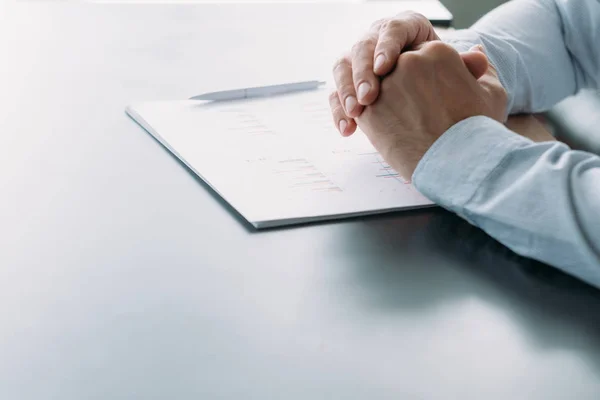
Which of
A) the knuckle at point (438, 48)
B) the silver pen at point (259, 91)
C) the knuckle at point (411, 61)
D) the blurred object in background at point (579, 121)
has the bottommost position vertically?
the blurred object in background at point (579, 121)

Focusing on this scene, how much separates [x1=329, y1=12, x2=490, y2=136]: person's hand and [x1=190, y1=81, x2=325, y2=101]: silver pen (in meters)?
0.10

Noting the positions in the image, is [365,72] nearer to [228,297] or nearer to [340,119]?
[340,119]

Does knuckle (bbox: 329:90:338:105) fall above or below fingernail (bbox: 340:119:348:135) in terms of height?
above

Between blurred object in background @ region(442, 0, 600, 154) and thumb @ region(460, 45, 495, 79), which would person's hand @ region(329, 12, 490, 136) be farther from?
blurred object in background @ region(442, 0, 600, 154)

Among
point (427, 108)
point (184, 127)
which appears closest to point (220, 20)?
point (184, 127)

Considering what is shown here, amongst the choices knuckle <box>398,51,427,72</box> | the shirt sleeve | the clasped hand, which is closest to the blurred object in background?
the shirt sleeve

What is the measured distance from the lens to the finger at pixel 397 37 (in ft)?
2.36

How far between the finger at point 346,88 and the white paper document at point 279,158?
0.16 feet

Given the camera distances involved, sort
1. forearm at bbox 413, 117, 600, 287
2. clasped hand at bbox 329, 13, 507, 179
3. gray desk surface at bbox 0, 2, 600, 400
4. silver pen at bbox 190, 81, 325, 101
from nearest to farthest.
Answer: gray desk surface at bbox 0, 2, 600, 400, forearm at bbox 413, 117, 600, 287, clasped hand at bbox 329, 13, 507, 179, silver pen at bbox 190, 81, 325, 101

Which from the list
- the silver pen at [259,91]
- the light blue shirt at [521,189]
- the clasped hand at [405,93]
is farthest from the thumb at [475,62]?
the silver pen at [259,91]

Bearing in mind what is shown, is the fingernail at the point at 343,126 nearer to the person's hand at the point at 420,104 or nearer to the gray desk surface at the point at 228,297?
the person's hand at the point at 420,104

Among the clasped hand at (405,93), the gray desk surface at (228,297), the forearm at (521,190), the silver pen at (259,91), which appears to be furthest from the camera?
the silver pen at (259,91)

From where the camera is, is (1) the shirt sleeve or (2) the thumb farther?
(1) the shirt sleeve

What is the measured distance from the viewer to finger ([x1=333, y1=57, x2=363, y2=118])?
0.72m
